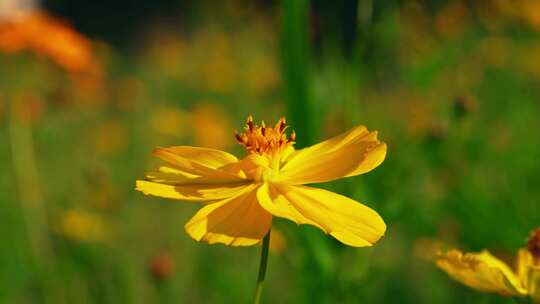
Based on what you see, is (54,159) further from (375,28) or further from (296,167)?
(296,167)

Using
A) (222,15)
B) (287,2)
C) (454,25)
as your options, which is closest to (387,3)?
(287,2)

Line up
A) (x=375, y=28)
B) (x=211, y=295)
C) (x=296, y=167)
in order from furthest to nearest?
1. (x=211, y=295)
2. (x=375, y=28)
3. (x=296, y=167)

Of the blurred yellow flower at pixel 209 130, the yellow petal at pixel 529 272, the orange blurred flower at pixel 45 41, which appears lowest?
the yellow petal at pixel 529 272

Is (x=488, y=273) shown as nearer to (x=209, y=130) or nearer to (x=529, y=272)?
(x=529, y=272)

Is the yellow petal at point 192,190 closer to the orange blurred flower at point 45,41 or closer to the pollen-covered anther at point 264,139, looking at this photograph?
the pollen-covered anther at point 264,139

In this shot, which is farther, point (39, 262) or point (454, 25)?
point (454, 25)

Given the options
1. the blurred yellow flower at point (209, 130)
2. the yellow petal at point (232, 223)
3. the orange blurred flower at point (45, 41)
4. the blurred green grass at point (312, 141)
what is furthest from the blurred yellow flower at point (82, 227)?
the yellow petal at point (232, 223)

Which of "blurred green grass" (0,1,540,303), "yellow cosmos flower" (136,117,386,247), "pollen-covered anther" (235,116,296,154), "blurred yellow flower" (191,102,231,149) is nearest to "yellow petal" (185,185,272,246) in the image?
"yellow cosmos flower" (136,117,386,247)
